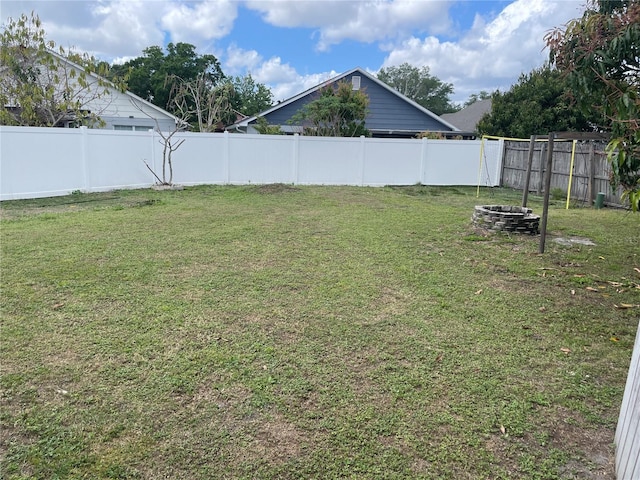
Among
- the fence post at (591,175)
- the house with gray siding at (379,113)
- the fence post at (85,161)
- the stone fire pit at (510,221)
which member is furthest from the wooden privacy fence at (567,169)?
the fence post at (85,161)

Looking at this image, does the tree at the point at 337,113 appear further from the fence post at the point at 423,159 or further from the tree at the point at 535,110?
the tree at the point at 535,110

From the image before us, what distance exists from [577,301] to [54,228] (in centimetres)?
683

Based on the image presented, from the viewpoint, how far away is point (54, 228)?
6.72m

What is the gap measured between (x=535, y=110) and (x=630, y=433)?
17.1 m

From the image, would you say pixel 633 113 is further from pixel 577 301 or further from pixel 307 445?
pixel 307 445

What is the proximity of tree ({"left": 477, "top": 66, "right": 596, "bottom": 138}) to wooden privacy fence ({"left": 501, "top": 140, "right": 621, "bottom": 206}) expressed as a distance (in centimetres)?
376

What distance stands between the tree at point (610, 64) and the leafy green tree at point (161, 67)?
98.1ft

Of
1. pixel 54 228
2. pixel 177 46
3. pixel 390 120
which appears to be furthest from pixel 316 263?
pixel 177 46

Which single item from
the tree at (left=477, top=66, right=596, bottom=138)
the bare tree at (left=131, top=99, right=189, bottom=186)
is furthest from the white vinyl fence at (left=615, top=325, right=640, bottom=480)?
the tree at (left=477, top=66, right=596, bottom=138)

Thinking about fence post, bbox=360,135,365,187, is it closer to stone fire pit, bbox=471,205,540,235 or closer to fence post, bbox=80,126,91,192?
stone fire pit, bbox=471,205,540,235

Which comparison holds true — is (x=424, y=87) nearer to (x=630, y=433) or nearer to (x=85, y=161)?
(x=85, y=161)

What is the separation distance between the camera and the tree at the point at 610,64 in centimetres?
349

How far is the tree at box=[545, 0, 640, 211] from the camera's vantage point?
11.5 feet

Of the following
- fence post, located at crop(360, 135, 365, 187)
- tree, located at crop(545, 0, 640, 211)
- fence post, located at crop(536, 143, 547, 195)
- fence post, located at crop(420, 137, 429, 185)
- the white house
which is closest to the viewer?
tree, located at crop(545, 0, 640, 211)
